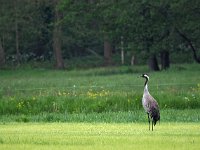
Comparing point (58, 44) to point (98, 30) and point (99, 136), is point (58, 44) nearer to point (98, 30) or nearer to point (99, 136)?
point (98, 30)

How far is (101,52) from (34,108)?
51.2 metres

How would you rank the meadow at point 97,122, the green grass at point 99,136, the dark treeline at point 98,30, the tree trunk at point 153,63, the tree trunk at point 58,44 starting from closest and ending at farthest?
the green grass at point 99,136 → the meadow at point 97,122 → the dark treeline at point 98,30 → the tree trunk at point 153,63 → the tree trunk at point 58,44

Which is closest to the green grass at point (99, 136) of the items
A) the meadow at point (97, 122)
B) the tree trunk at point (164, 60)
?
the meadow at point (97, 122)

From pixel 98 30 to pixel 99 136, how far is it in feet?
172

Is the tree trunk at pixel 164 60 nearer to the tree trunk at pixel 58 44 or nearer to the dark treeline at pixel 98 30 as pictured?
the dark treeline at pixel 98 30

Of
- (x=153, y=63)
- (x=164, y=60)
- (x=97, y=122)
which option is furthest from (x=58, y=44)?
(x=97, y=122)

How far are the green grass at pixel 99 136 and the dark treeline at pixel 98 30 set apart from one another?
36.0m

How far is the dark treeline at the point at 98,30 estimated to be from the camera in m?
61.4

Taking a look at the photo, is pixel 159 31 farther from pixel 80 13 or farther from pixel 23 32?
pixel 23 32

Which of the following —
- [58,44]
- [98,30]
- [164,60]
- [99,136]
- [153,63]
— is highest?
[98,30]

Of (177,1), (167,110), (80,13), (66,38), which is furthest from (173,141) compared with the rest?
(66,38)

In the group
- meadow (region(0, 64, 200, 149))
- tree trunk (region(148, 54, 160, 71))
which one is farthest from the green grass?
tree trunk (region(148, 54, 160, 71))

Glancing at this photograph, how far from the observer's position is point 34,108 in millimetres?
31250

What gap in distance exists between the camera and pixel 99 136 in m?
20.6
